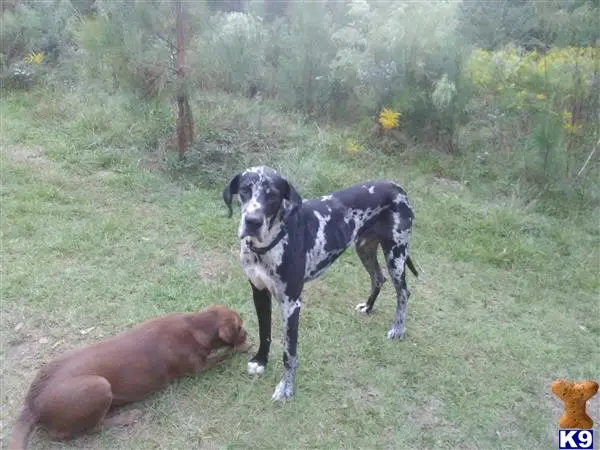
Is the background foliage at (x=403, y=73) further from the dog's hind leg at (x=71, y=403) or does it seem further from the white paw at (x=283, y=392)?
the dog's hind leg at (x=71, y=403)

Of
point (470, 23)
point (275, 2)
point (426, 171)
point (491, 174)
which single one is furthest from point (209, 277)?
point (470, 23)

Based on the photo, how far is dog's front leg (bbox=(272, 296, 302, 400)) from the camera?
3.47 m

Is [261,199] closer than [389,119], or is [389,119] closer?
[261,199]

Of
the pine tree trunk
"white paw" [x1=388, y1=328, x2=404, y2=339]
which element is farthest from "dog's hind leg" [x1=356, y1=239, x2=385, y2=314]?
the pine tree trunk

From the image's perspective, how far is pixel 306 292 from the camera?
484 centimetres

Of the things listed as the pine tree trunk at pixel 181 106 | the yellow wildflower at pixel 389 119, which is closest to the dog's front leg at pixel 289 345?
the pine tree trunk at pixel 181 106

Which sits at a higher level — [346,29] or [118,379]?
[346,29]

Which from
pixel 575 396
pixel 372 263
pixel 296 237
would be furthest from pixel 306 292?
pixel 575 396

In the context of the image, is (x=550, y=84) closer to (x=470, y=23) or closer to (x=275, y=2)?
(x=470, y=23)

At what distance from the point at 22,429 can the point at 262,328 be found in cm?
138

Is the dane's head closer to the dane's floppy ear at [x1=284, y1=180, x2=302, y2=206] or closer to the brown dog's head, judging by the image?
the dane's floppy ear at [x1=284, y1=180, x2=302, y2=206]

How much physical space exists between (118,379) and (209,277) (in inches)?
65.0

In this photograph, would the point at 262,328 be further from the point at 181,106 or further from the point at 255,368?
the point at 181,106

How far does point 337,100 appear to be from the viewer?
8.04m
